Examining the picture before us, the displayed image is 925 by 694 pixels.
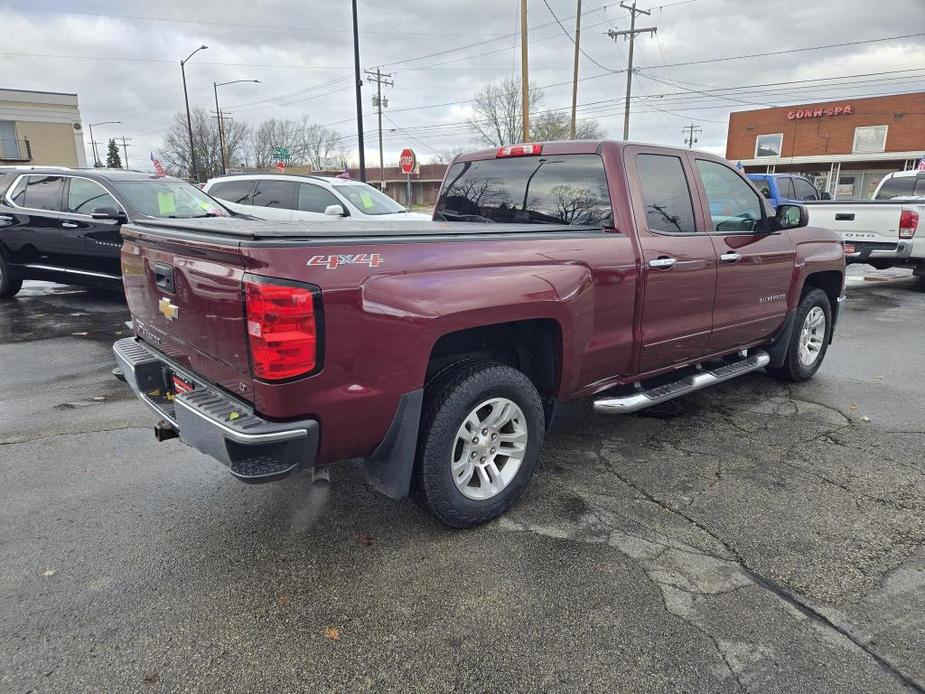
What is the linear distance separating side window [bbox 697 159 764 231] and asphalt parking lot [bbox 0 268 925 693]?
1471mm

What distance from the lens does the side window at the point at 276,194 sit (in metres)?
10.8

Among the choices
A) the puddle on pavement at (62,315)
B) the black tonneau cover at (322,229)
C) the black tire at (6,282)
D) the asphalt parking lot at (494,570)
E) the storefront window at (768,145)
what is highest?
the storefront window at (768,145)

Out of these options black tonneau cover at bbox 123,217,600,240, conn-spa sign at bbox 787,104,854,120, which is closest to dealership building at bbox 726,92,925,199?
conn-spa sign at bbox 787,104,854,120

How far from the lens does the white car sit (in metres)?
10.5

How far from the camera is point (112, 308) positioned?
877 centimetres

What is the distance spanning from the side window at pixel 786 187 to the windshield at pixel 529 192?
39.8ft

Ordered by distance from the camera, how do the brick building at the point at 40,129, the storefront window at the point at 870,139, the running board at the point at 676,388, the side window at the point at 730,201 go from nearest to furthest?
1. the running board at the point at 676,388
2. the side window at the point at 730,201
3. the brick building at the point at 40,129
4. the storefront window at the point at 870,139

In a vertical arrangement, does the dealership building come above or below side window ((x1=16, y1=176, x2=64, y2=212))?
above

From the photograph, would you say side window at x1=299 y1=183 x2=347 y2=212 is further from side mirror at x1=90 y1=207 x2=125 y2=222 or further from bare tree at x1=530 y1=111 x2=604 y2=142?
bare tree at x1=530 y1=111 x2=604 y2=142

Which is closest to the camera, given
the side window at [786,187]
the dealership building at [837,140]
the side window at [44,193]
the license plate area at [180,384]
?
the license plate area at [180,384]

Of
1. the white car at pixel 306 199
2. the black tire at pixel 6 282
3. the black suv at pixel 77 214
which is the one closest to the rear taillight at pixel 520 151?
the black suv at pixel 77 214

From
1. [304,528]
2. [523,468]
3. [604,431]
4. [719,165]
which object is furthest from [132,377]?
[719,165]

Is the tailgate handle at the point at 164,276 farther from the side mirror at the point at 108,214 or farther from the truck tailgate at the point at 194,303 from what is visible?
the side mirror at the point at 108,214

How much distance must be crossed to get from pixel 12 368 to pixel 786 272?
683 cm
